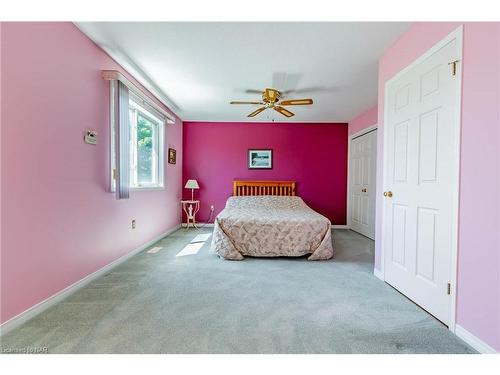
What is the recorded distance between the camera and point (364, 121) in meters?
4.50

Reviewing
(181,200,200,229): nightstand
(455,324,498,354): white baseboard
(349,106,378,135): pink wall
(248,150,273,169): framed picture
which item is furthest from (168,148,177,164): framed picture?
(455,324,498,354): white baseboard

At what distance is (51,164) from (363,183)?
4700 mm

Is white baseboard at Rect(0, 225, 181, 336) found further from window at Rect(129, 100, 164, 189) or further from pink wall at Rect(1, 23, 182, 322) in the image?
window at Rect(129, 100, 164, 189)

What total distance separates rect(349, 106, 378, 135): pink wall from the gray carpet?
2.77 m

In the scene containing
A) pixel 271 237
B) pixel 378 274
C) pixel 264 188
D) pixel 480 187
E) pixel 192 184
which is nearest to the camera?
pixel 480 187

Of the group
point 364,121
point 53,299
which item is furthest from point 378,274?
point 364,121

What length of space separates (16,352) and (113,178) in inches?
64.2

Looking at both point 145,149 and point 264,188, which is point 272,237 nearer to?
point 264,188

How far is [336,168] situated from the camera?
525 centimetres

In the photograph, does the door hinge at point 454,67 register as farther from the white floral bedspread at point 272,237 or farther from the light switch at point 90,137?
the light switch at point 90,137

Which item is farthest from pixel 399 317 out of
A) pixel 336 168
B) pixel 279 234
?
pixel 336 168

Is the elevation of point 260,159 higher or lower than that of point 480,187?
higher

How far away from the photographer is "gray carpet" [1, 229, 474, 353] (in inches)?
54.9

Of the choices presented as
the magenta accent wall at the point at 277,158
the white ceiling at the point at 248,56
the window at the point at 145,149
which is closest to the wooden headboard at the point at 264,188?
the magenta accent wall at the point at 277,158
